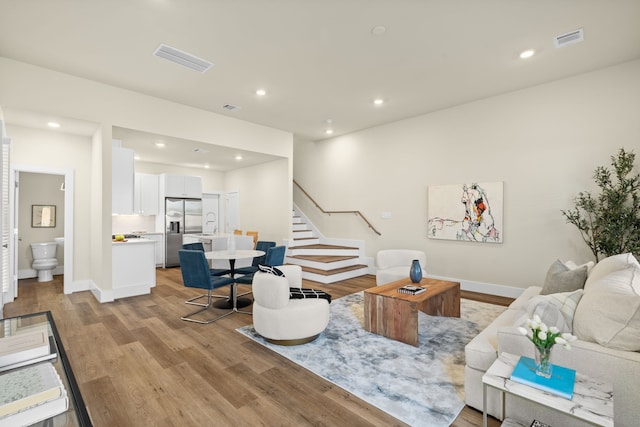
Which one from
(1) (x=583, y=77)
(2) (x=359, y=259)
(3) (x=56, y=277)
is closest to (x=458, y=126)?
(1) (x=583, y=77)

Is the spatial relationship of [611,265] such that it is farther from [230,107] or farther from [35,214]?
[35,214]

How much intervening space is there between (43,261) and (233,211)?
4.48m

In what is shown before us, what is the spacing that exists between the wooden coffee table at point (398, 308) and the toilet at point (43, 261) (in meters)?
6.63

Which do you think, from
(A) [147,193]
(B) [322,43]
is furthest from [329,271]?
(A) [147,193]

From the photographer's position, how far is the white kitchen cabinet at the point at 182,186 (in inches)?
311

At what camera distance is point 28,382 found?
1.20m

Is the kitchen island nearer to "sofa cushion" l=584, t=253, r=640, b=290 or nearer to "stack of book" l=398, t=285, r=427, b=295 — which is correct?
"stack of book" l=398, t=285, r=427, b=295

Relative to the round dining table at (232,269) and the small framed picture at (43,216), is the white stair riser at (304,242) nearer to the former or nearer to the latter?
the round dining table at (232,269)

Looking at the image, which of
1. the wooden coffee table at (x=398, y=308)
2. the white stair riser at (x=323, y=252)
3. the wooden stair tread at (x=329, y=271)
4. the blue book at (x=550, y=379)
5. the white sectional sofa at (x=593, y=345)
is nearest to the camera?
the blue book at (x=550, y=379)

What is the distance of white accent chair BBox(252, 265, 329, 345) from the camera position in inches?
120

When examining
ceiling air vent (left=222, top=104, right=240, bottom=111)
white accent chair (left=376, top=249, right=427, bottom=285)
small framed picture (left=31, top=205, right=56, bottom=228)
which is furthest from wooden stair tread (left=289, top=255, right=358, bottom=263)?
small framed picture (left=31, top=205, right=56, bottom=228)

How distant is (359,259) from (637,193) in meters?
4.64

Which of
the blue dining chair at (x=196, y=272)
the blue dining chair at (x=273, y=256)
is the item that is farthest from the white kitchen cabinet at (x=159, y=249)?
the blue dining chair at (x=196, y=272)

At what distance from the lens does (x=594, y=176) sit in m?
4.20
